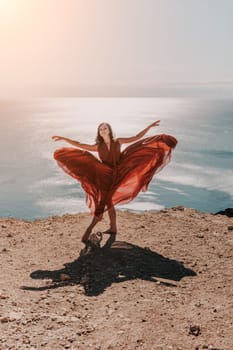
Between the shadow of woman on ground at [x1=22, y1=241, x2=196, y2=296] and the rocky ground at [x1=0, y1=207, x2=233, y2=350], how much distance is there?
0.02m

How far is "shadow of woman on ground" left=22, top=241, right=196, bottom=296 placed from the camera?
7.99 metres

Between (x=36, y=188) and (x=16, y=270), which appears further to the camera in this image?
(x=36, y=188)

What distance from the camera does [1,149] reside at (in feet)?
285

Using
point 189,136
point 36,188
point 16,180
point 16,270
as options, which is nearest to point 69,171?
point 16,270

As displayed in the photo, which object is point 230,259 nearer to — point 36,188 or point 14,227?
point 14,227

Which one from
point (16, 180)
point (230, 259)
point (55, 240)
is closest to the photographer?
point (230, 259)

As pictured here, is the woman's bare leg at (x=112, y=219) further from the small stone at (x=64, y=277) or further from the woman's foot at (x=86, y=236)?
the small stone at (x=64, y=277)

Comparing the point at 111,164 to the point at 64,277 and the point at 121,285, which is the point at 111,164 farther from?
the point at 121,285

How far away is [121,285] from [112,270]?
0.72 m

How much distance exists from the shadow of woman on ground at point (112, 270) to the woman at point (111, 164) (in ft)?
3.42

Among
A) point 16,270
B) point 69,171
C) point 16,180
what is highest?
point 69,171

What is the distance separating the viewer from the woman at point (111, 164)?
31.5ft

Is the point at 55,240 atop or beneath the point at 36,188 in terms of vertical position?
atop

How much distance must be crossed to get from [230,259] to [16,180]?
46474 millimetres
